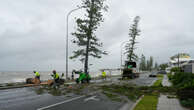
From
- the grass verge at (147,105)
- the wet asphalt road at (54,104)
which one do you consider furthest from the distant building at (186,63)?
the wet asphalt road at (54,104)

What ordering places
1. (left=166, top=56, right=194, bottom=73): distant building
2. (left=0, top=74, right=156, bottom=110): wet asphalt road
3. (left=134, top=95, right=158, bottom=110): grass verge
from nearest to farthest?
(left=134, top=95, right=158, bottom=110): grass verge, (left=0, top=74, right=156, bottom=110): wet asphalt road, (left=166, top=56, right=194, bottom=73): distant building

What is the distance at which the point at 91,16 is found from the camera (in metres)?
34.8

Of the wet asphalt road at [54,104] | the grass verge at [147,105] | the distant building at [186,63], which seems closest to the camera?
the grass verge at [147,105]

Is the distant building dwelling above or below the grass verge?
above

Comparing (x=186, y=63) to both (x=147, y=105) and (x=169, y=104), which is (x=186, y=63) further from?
(x=147, y=105)

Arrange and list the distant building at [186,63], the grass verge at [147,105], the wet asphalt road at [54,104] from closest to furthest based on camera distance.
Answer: the grass verge at [147,105]
the wet asphalt road at [54,104]
the distant building at [186,63]

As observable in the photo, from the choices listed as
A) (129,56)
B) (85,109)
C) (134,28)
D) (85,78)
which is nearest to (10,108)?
(85,109)

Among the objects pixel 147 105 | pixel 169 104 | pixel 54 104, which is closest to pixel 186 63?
pixel 169 104

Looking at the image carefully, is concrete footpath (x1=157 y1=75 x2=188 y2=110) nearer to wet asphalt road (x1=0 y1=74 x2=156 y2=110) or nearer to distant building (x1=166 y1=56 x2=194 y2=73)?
wet asphalt road (x1=0 y1=74 x2=156 y2=110)

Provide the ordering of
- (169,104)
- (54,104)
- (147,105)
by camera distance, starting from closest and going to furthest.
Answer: (147,105), (54,104), (169,104)

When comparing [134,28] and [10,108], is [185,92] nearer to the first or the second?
[10,108]

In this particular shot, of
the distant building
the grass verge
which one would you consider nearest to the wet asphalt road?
the grass verge

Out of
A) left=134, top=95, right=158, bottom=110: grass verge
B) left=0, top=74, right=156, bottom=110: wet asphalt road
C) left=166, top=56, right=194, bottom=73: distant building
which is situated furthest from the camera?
left=166, top=56, right=194, bottom=73: distant building

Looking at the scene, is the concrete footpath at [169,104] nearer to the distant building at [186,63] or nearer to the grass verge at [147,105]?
the grass verge at [147,105]
